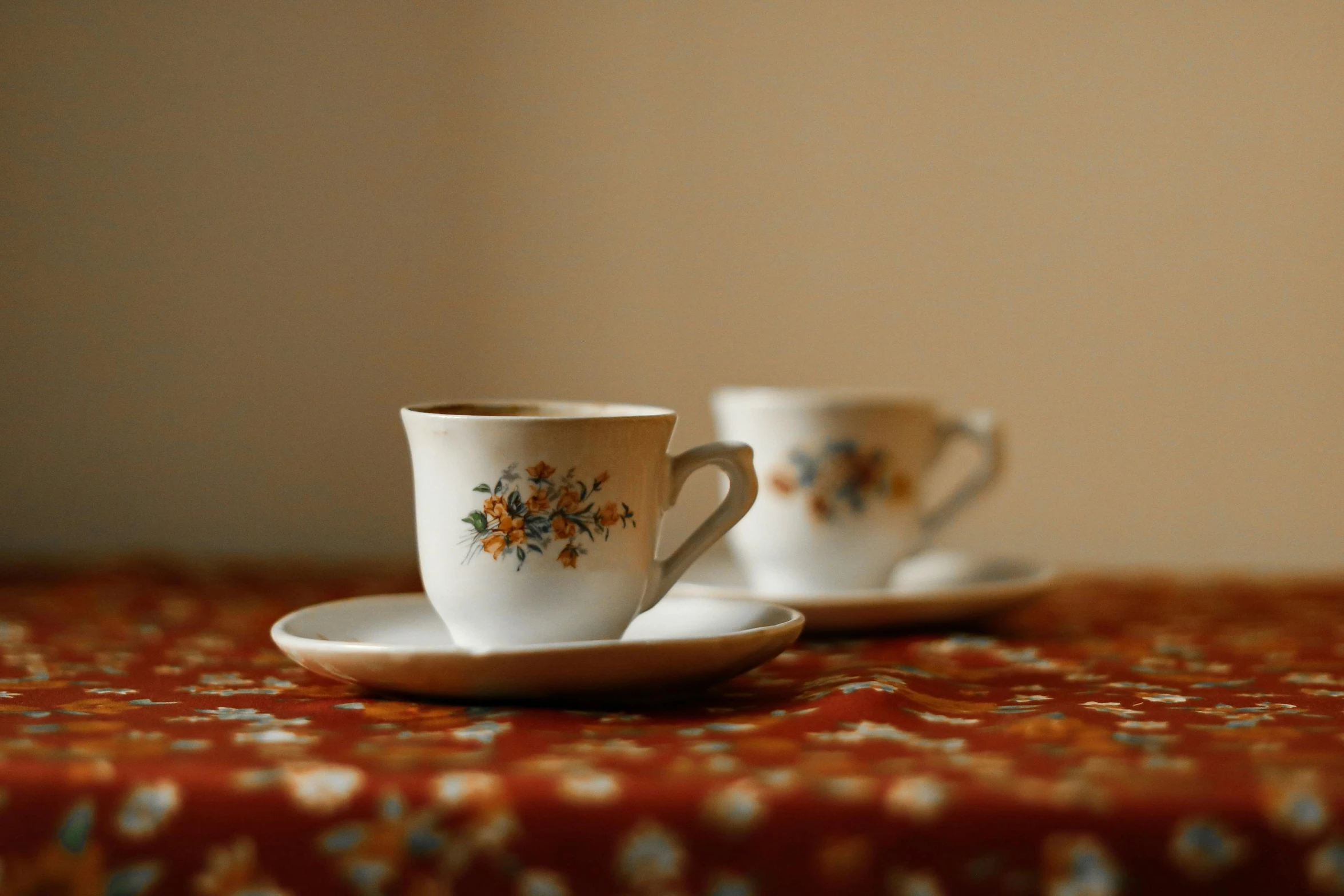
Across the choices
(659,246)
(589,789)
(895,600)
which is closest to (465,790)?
(589,789)

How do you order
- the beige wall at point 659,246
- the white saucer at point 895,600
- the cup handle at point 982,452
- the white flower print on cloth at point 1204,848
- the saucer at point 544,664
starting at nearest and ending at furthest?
the white flower print on cloth at point 1204,848, the saucer at point 544,664, the white saucer at point 895,600, the cup handle at point 982,452, the beige wall at point 659,246

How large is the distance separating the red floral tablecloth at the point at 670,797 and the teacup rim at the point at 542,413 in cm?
14

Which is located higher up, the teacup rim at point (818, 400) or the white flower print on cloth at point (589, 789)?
the teacup rim at point (818, 400)

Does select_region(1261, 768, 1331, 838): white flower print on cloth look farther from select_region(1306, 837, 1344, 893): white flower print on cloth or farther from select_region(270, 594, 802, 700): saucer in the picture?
select_region(270, 594, 802, 700): saucer

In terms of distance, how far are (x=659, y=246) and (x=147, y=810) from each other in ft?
3.36

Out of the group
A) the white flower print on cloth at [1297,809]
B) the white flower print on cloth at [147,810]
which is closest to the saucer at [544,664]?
the white flower print on cloth at [147,810]

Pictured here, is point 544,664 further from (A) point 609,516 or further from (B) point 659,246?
(B) point 659,246

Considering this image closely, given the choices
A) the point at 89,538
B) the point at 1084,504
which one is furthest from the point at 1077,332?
the point at 89,538

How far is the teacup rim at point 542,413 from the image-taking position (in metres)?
0.59

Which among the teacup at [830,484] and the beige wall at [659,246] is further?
the beige wall at [659,246]

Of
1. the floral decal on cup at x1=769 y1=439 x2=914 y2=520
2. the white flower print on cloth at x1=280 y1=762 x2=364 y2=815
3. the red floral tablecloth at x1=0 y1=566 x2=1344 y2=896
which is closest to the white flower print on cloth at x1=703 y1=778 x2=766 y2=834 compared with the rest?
the red floral tablecloth at x1=0 y1=566 x2=1344 y2=896

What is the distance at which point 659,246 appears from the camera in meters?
1.38

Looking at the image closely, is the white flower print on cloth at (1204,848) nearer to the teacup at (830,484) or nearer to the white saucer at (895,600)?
the white saucer at (895,600)

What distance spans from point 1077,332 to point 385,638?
0.93 meters
